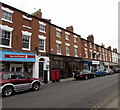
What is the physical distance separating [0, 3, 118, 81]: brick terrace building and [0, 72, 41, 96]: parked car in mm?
4758

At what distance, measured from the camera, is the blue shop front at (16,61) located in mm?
13516

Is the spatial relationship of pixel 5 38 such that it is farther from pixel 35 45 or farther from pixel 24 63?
pixel 35 45

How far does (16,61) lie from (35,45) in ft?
12.2

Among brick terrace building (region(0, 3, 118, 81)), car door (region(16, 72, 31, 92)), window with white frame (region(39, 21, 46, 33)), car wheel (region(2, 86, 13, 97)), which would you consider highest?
window with white frame (region(39, 21, 46, 33))

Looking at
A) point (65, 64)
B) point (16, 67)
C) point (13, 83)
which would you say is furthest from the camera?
point (65, 64)

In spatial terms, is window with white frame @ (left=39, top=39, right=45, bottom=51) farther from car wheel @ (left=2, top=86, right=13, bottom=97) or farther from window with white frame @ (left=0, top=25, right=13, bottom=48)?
car wheel @ (left=2, top=86, right=13, bottom=97)

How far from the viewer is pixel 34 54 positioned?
16.8 m

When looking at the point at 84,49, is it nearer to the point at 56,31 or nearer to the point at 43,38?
the point at 56,31

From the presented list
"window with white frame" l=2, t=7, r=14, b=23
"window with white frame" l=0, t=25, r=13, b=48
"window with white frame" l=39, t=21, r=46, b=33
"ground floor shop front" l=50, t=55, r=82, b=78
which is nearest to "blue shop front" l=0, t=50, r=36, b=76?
"window with white frame" l=0, t=25, r=13, b=48

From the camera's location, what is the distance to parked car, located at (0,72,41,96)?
852 cm

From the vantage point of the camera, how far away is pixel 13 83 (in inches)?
354

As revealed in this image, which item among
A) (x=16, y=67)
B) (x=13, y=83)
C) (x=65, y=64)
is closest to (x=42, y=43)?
(x=16, y=67)

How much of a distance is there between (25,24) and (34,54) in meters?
4.14

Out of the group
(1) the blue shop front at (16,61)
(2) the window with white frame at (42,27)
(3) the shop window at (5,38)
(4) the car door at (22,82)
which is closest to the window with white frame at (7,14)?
(3) the shop window at (5,38)
